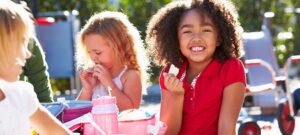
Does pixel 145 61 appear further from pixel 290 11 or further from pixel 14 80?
pixel 290 11

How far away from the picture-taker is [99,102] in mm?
2893

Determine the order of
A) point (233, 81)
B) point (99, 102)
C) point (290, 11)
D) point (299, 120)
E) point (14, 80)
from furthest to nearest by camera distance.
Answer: point (290, 11) < point (299, 120) < point (233, 81) < point (99, 102) < point (14, 80)

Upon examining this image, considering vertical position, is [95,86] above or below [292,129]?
above

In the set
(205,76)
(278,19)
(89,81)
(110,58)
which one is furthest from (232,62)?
(278,19)

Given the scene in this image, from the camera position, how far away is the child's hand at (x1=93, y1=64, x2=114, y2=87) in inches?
139

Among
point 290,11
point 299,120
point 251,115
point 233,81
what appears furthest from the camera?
point 290,11

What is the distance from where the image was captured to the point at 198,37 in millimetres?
3145

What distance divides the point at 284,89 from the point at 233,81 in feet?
12.0

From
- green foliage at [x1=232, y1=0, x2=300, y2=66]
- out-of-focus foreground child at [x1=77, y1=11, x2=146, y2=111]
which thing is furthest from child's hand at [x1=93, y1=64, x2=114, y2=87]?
green foliage at [x1=232, y1=0, x2=300, y2=66]

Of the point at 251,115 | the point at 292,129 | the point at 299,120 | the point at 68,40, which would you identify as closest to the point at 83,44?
the point at 292,129

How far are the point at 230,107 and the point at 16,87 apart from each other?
1081 millimetres

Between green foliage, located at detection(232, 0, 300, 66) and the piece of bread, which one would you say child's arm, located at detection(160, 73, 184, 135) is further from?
green foliage, located at detection(232, 0, 300, 66)

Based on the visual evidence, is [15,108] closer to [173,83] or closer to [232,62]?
[173,83]

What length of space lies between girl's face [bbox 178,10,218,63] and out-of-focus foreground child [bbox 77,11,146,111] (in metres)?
0.47
